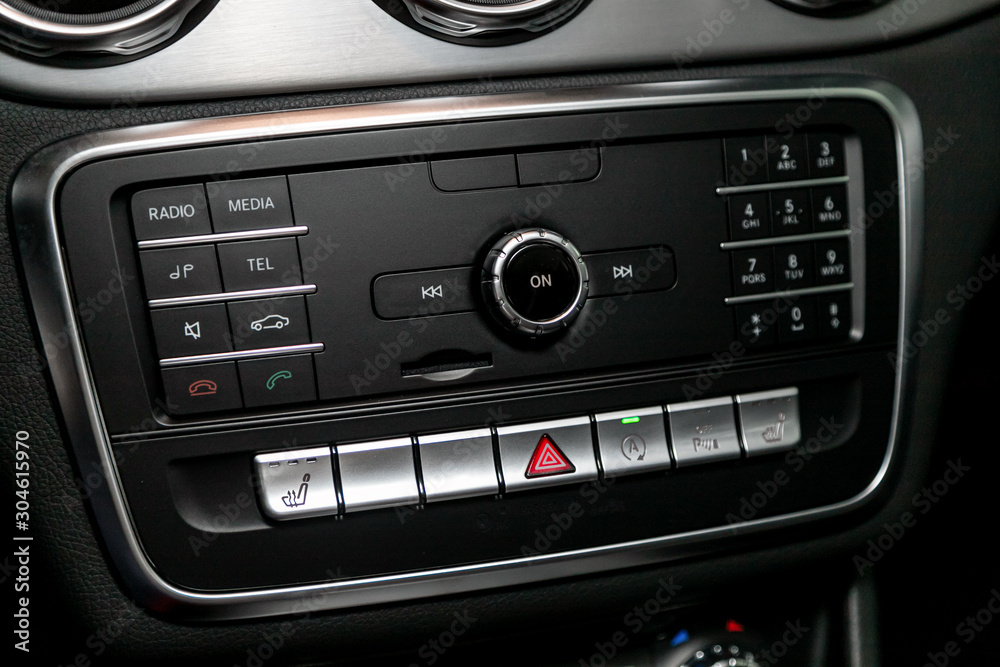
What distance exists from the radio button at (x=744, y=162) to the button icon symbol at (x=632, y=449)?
241 mm

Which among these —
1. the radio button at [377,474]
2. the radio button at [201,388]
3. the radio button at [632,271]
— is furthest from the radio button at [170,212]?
the radio button at [632,271]

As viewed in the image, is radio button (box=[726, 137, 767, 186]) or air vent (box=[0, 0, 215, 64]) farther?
radio button (box=[726, 137, 767, 186])

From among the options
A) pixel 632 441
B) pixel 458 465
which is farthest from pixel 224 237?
pixel 632 441

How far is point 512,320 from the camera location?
0.64 m

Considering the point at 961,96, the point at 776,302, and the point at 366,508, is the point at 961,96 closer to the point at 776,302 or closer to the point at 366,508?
the point at 776,302

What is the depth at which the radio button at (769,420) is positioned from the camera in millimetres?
709

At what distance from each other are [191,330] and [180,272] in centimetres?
5

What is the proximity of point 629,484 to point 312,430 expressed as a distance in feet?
0.93

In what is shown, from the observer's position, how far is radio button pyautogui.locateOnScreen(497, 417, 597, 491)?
0.67m

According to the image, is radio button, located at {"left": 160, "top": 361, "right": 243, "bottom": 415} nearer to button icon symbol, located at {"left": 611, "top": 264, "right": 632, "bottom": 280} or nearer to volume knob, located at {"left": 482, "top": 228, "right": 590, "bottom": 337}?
volume knob, located at {"left": 482, "top": 228, "right": 590, "bottom": 337}

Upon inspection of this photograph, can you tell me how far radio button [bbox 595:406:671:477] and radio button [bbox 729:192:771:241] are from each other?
0.17 metres

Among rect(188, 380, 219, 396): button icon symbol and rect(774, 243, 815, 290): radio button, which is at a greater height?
rect(774, 243, 815, 290): radio button

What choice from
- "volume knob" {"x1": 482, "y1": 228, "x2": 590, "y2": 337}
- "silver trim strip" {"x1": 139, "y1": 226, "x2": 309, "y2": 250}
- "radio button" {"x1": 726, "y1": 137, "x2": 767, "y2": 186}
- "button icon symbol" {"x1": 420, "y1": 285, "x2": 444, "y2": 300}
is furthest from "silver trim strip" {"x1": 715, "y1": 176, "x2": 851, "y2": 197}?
"silver trim strip" {"x1": 139, "y1": 226, "x2": 309, "y2": 250}

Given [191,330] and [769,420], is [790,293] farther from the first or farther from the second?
[191,330]
